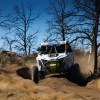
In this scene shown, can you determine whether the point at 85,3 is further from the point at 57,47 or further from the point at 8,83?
the point at 8,83

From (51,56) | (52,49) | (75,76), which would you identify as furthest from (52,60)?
(75,76)

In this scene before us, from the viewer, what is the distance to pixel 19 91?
1627 centimetres

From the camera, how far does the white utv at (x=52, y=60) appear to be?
23.9m

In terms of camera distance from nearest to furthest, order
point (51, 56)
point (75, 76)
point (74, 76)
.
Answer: point (51, 56) → point (74, 76) → point (75, 76)

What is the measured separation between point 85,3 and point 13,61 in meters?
15.4

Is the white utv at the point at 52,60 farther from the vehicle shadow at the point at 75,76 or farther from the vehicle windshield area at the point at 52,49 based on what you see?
the vehicle shadow at the point at 75,76

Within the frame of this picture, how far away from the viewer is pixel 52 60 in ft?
78.3

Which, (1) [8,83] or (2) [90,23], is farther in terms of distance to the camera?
(2) [90,23]

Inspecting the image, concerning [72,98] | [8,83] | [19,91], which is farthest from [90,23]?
[72,98]

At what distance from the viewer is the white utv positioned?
78.5 ft

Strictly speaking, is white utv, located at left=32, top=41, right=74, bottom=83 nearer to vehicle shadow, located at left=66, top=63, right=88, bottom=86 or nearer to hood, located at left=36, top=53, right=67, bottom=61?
hood, located at left=36, top=53, right=67, bottom=61

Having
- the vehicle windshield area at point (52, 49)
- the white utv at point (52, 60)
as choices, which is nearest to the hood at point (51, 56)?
the white utv at point (52, 60)

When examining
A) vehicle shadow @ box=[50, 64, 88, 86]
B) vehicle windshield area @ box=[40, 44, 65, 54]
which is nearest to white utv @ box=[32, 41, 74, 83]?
vehicle windshield area @ box=[40, 44, 65, 54]

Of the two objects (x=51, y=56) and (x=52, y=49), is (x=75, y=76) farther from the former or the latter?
(x=51, y=56)
